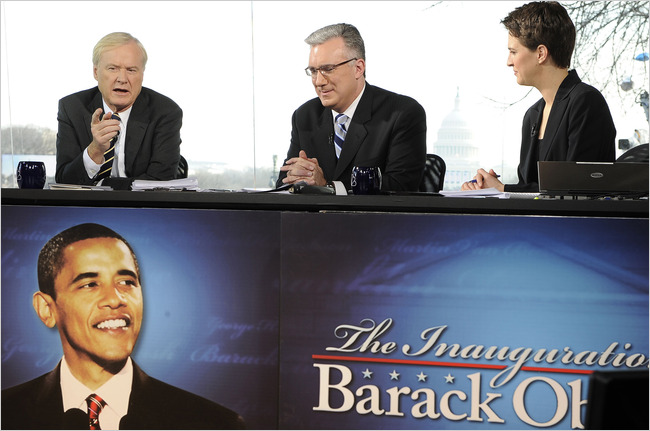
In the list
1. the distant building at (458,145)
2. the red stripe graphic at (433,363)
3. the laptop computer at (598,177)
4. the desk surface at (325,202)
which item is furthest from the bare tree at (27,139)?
the laptop computer at (598,177)

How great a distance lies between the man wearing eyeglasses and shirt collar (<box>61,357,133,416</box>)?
1095 millimetres

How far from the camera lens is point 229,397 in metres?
2.18

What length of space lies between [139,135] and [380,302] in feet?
5.32

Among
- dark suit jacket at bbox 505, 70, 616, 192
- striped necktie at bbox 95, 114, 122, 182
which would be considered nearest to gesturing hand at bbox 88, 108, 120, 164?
striped necktie at bbox 95, 114, 122, 182

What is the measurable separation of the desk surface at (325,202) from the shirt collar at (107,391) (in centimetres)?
48

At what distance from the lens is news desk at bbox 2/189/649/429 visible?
2.06m

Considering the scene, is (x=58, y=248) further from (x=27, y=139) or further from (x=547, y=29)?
(x=27, y=139)

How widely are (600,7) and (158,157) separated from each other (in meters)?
3.81

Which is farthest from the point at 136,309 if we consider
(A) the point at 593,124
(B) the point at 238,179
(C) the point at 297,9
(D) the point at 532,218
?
(C) the point at 297,9

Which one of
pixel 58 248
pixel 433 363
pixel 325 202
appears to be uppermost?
pixel 325 202

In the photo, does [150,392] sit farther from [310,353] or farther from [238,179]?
[238,179]

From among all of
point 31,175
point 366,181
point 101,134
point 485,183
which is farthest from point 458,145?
point 31,175

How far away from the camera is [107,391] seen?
2227 millimetres

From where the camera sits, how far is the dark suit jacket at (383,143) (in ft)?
10.1
